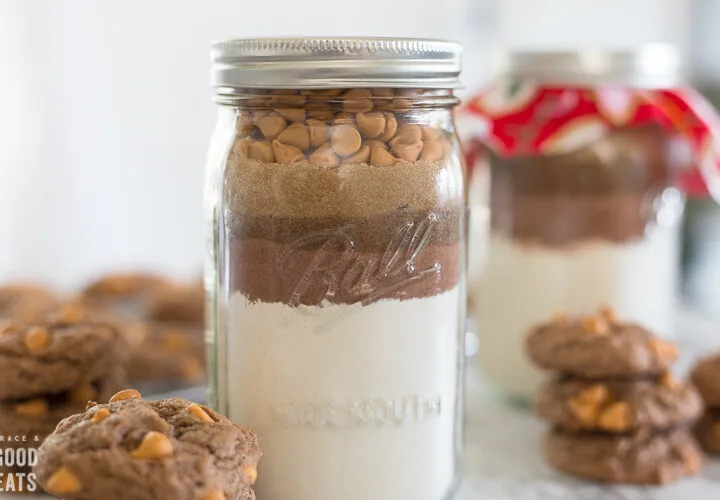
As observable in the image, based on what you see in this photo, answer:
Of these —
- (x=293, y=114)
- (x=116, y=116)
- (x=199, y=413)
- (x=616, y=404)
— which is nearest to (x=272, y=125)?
(x=293, y=114)

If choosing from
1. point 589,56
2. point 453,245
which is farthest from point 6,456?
point 589,56

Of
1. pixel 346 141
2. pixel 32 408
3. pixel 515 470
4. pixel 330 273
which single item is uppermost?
pixel 346 141

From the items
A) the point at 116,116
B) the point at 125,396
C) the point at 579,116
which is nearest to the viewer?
the point at 125,396

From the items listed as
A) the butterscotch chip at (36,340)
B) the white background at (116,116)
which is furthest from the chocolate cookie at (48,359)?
the white background at (116,116)

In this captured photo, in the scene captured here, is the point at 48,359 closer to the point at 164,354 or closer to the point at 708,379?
the point at 164,354

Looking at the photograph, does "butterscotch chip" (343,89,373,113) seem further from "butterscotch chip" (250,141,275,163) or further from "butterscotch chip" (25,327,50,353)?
"butterscotch chip" (25,327,50,353)

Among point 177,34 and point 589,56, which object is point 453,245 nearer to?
point 589,56
